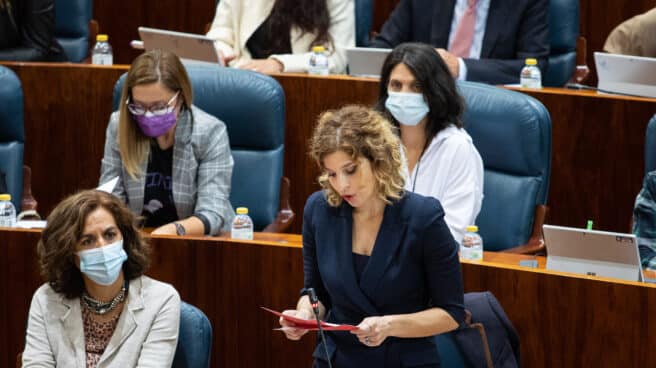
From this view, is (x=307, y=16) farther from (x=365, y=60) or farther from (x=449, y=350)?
(x=449, y=350)

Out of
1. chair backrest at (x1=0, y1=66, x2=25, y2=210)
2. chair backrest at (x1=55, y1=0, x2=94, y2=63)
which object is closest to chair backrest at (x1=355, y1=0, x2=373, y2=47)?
chair backrest at (x1=55, y1=0, x2=94, y2=63)

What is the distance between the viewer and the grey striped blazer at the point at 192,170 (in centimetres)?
308

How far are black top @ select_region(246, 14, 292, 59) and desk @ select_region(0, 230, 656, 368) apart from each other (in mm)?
1325

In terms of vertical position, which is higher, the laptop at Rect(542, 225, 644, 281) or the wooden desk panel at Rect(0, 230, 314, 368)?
the laptop at Rect(542, 225, 644, 281)

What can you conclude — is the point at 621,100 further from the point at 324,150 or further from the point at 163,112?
the point at 324,150

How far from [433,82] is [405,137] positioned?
160 millimetres

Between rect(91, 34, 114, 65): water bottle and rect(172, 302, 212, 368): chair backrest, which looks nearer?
rect(172, 302, 212, 368): chair backrest

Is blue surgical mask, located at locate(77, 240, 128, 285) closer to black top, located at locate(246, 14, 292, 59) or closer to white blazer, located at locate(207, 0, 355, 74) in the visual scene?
white blazer, located at locate(207, 0, 355, 74)

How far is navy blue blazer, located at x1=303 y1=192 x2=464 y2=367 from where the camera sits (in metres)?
2.10

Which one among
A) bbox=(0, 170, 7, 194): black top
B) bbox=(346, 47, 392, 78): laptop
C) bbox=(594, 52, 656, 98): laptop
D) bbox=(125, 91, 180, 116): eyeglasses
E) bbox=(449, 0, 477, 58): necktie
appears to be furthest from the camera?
bbox=(449, 0, 477, 58): necktie

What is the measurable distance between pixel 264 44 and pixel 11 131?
1.01 m

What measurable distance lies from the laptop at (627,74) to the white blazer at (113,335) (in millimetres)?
1692

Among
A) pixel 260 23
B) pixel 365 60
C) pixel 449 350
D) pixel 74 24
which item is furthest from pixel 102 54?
pixel 449 350

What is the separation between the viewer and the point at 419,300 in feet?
7.04
